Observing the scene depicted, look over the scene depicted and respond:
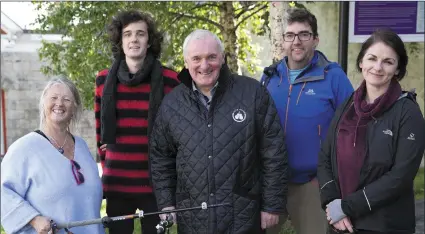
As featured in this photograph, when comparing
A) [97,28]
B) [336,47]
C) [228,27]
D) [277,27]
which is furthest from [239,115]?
[336,47]

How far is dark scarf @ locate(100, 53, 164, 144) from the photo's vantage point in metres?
3.26

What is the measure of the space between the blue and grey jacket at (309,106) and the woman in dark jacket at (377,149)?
41cm

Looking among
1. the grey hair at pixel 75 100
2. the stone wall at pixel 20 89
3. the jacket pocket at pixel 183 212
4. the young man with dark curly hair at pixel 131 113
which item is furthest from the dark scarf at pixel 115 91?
the stone wall at pixel 20 89

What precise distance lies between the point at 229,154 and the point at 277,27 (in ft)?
10.2

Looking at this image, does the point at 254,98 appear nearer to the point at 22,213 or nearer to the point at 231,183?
the point at 231,183

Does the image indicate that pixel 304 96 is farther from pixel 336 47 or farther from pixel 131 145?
pixel 336 47

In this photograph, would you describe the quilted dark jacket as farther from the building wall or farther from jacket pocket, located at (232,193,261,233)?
the building wall

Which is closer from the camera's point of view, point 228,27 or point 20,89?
point 228,27

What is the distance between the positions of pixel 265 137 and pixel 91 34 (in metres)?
4.89

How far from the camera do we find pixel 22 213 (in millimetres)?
2627

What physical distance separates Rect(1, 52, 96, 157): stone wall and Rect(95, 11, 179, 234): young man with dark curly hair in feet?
28.9

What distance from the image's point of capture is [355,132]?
2576 millimetres

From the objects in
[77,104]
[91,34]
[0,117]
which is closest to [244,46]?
[91,34]

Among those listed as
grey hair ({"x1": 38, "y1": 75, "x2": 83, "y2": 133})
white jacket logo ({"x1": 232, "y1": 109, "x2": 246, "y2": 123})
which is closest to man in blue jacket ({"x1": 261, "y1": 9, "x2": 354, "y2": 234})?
white jacket logo ({"x1": 232, "y1": 109, "x2": 246, "y2": 123})
